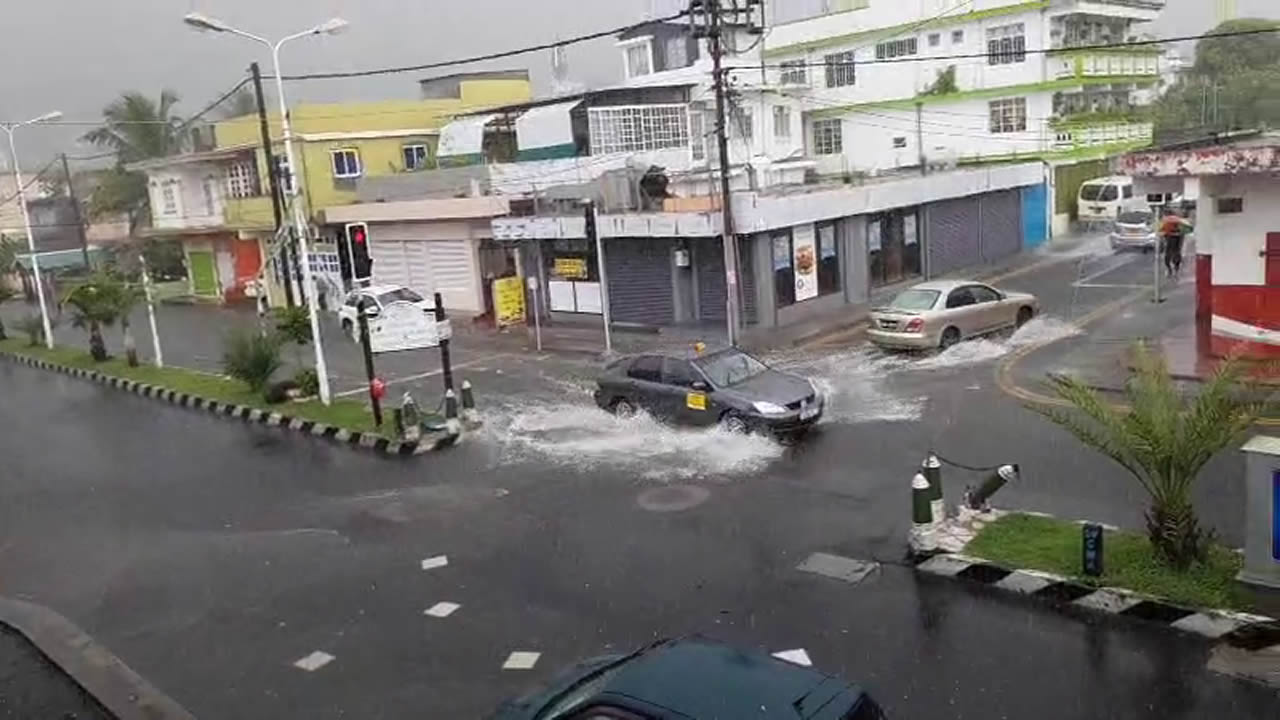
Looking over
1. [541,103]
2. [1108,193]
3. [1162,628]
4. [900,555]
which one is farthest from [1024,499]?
[1108,193]

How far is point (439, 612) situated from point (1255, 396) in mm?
12296

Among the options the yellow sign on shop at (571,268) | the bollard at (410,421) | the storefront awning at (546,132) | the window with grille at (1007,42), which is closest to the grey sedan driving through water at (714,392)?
the bollard at (410,421)

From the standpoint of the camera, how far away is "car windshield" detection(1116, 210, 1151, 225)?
33.5 meters

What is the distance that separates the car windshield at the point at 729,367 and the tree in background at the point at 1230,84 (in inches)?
1474

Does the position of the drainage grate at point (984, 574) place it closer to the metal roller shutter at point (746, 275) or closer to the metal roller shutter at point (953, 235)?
the metal roller shutter at point (746, 275)

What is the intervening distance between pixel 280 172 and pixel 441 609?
94.9 feet

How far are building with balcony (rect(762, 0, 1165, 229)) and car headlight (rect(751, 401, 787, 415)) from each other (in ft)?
78.4

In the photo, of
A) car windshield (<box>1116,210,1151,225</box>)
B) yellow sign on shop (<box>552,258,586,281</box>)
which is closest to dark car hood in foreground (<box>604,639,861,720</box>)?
yellow sign on shop (<box>552,258,586,281</box>)

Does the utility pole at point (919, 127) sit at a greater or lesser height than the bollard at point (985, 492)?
greater

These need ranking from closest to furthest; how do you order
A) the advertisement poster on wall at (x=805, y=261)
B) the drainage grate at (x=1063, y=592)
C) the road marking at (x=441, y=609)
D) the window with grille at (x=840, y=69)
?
the drainage grate at (x=1063, y=592) → the road marking at (x=441, y=609) → the advertisement poster on wall at (x=805, y=261) → the window with grille at (x=840, y=69)

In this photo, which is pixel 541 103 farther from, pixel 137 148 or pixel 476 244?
pixel 137 148

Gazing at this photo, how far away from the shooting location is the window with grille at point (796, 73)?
52.6 m

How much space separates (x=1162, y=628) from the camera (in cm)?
880

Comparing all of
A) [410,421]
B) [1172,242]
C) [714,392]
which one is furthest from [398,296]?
[1172,242]
